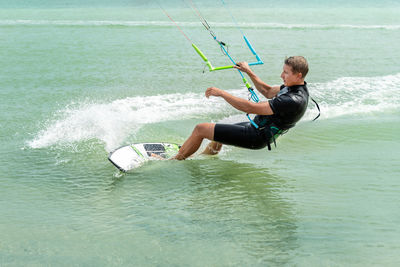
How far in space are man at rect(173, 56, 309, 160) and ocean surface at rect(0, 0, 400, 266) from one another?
1.36 feet

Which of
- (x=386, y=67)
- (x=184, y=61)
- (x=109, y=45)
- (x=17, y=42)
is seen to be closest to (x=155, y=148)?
(x=184, y=61)

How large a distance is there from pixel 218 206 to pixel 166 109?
377 centimetres

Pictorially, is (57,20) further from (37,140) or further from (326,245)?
(326,245)

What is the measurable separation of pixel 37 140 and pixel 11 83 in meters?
3.83

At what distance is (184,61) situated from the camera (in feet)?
38.8

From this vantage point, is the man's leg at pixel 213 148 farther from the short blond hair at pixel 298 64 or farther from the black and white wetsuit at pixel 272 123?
the short blond hair at pixel 298 64

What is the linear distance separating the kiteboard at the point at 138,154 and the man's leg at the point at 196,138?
29cm

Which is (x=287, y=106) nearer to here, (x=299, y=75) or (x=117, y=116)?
(x=299, y=75)

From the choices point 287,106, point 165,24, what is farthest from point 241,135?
point 165,24

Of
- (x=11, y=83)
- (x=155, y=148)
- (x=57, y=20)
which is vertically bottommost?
(x=57, y=20)

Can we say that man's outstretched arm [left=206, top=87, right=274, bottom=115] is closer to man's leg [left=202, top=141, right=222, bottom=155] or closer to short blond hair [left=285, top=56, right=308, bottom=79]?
short blond hair [left=285, top=56, right=308, bottom=79]

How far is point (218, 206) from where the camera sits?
417 cm

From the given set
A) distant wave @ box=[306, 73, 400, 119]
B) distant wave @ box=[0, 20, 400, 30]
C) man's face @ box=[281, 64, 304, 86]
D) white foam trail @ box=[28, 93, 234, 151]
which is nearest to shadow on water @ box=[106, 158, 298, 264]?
man's face @ box=[281, 64, 304, 86]

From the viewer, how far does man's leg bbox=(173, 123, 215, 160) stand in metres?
4.79
